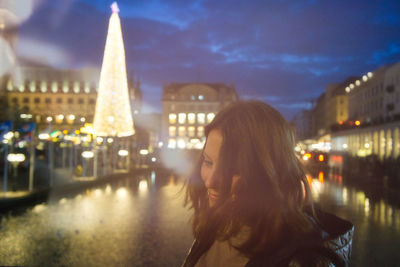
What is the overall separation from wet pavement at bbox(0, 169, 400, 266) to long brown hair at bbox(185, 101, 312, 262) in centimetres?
289

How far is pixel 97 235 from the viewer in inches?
397

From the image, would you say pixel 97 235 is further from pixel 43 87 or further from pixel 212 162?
pixel 43 87

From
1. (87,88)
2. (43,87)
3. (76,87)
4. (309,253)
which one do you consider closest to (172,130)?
(87,88)

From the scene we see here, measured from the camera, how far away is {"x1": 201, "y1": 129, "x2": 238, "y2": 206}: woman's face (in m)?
1.74

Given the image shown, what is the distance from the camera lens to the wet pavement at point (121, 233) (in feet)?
25.9

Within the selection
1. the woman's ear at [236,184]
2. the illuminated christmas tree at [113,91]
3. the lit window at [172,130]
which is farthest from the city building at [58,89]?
the woman's ear at [236,184]

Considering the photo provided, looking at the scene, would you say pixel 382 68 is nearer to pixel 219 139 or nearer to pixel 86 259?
pixel 86 259

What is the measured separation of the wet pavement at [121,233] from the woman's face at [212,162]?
2.91m

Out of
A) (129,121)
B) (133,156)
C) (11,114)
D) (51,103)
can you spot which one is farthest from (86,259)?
(51,103)

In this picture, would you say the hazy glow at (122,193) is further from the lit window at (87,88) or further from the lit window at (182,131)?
the lit window at (182,131)

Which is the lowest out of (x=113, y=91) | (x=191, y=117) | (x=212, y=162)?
(x=212, y=162)

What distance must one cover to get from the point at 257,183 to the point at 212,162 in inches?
7.7

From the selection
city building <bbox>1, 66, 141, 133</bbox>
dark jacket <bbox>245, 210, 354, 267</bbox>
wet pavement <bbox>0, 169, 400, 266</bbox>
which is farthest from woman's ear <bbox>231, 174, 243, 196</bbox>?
city building <bbox>1, 66, 141, 133</bbox>

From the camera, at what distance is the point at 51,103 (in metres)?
116
